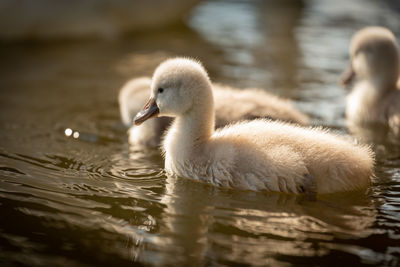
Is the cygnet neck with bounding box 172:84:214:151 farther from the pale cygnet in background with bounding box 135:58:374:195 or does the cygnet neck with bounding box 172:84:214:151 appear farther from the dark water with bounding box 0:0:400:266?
the dark water with bounding box 0:0:400:266

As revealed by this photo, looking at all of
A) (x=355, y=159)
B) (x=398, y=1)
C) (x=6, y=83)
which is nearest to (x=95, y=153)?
(x=355, y=159)

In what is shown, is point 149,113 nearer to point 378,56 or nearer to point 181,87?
point 181,87

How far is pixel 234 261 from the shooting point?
3.22 meters

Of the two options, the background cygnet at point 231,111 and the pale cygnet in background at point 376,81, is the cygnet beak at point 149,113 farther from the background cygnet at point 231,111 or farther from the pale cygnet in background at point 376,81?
the pale cygnet in background at point 376,81

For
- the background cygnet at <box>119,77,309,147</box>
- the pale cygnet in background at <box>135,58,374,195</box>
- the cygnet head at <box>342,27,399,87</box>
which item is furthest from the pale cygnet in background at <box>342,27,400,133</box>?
the pale cygnet in background at <box>135,58,374,195</box>

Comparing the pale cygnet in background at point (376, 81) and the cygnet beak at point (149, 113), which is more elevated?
the pale cygnet in background at point (376, 81)

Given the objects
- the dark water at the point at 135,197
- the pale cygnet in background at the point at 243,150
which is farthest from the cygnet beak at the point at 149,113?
the dark water at the point at 135,197

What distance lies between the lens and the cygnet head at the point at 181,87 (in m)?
4.39

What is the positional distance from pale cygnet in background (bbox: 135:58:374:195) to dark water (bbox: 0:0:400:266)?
10 cm

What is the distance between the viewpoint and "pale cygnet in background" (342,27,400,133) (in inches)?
244

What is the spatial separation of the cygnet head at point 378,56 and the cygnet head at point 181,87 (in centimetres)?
252

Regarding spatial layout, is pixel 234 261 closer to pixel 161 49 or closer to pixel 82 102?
pixel 82 102

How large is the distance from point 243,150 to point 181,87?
663 mm

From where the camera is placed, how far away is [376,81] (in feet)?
20.7
